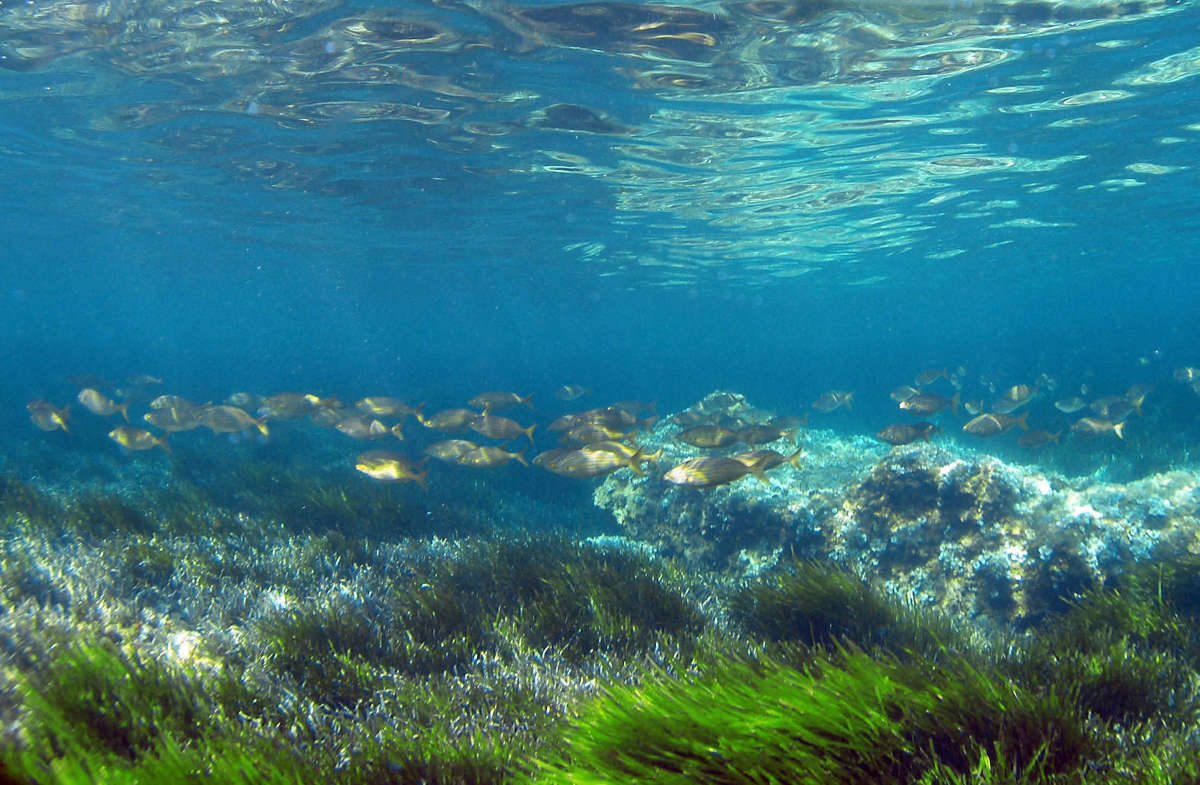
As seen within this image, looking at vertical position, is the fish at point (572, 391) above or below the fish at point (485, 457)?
below

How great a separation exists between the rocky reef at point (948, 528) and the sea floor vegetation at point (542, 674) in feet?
1.75

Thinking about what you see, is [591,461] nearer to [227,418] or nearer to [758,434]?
[758,434]

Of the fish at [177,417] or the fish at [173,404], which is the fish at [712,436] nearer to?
the fish at [177,417]

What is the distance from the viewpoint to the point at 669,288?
164 feet

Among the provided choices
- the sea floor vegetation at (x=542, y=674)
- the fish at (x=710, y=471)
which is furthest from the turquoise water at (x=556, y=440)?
the fish at (x=710, y=471)

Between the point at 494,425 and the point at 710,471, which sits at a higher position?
the point at 710,471

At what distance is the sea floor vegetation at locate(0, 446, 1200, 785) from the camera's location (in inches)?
110

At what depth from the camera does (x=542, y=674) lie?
175 inches

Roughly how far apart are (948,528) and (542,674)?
7.84 m

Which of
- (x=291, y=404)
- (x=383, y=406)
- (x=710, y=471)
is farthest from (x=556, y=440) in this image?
(x=710, y=471)

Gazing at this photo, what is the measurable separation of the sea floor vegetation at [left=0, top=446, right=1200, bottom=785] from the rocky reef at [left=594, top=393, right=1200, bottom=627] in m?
0.53

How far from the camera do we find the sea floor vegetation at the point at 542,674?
9.18 ft

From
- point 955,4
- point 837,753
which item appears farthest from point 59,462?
point 955,4

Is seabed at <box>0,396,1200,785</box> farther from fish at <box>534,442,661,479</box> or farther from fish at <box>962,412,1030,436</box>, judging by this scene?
fish at <box>962,412,1030,436</box>
